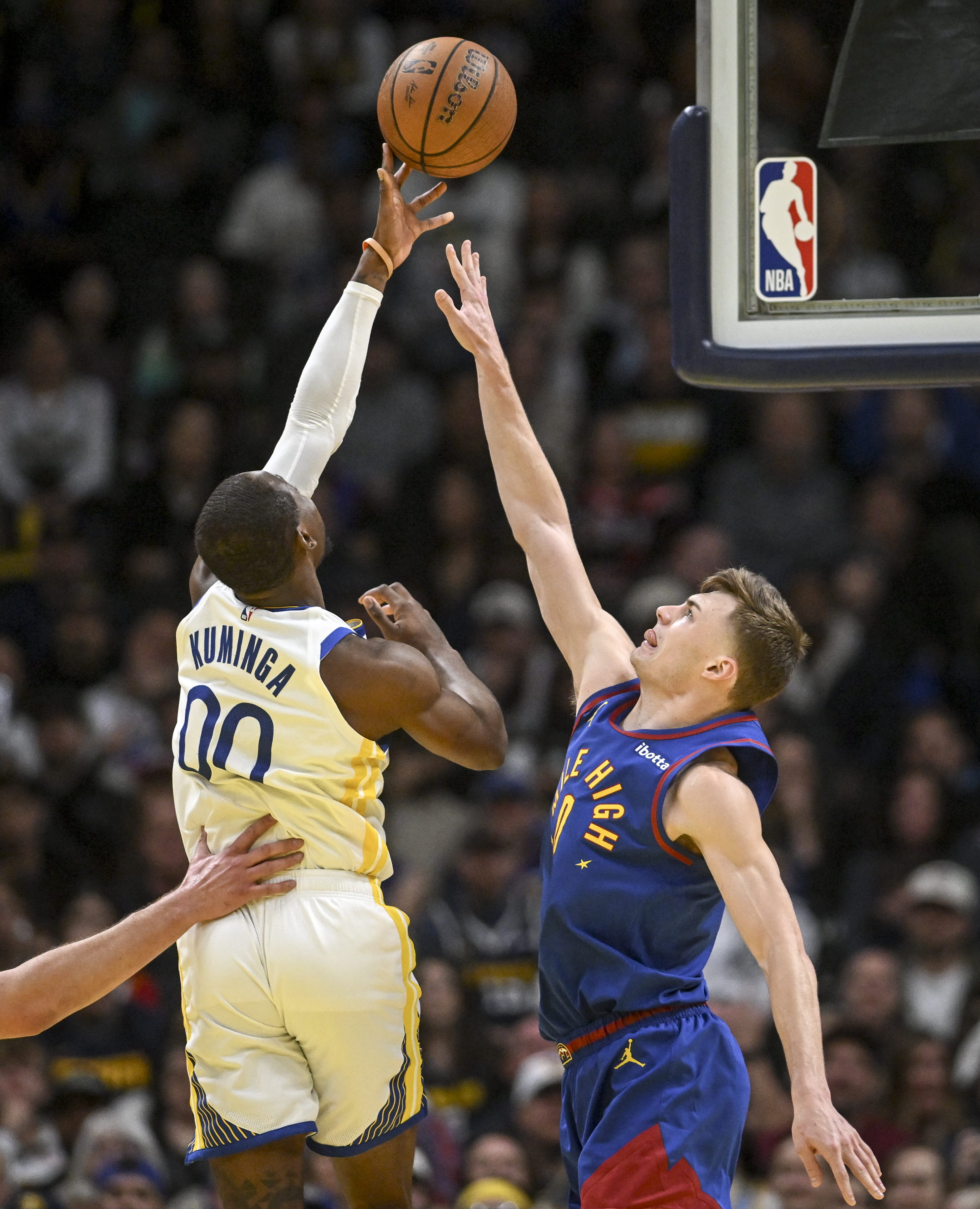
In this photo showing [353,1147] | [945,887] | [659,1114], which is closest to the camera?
[659,1114]

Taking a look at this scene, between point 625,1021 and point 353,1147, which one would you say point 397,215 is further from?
point 353,1147

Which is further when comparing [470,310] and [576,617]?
[470,310]

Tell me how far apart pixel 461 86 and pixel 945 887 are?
4276mm

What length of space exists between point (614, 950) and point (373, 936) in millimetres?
544

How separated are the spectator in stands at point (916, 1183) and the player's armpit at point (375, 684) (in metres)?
3.32

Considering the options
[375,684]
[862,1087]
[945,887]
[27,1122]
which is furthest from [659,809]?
[27,1122]

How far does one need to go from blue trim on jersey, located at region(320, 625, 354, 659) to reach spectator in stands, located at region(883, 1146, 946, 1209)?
3.47 m

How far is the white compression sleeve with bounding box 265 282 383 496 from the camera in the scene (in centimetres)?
430

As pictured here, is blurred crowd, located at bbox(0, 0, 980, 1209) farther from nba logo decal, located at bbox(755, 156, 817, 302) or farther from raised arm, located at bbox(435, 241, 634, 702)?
raised arm, located at bbox(435, 241, 634, 702)

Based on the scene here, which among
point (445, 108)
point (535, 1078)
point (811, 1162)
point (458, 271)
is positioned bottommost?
point (535, 1078)

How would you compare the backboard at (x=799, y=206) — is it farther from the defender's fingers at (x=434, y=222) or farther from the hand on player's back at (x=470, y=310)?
the defender's fingers at (x=434, y=222)

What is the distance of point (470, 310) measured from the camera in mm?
4492

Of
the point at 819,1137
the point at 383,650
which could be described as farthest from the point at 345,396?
the point at 819,1137

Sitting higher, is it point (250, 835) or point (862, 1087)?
point (250, 835)
